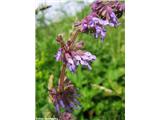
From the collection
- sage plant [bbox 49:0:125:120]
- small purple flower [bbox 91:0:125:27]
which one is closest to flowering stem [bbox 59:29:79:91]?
sage plant [bbox 49:0:125:120]

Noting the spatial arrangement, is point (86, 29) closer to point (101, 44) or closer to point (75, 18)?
point (75, 18)

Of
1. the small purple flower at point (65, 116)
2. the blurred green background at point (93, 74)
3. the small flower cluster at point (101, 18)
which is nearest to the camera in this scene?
the small flower cluster at point (101, 18)

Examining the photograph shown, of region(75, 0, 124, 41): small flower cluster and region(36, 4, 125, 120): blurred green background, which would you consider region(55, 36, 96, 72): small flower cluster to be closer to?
region(75, 0, 124, 41): small flower cluster

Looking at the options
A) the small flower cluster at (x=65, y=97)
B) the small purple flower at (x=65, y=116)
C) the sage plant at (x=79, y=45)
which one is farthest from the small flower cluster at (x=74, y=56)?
the small purple flower at (x=65, y=116)

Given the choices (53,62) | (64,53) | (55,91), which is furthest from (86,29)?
(53,62)

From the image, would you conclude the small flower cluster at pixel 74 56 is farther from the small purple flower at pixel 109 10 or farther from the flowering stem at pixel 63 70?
the small purple flower at pixel 109 10

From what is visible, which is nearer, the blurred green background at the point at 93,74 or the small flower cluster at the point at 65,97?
the small flower cluster at the point at 65,97
